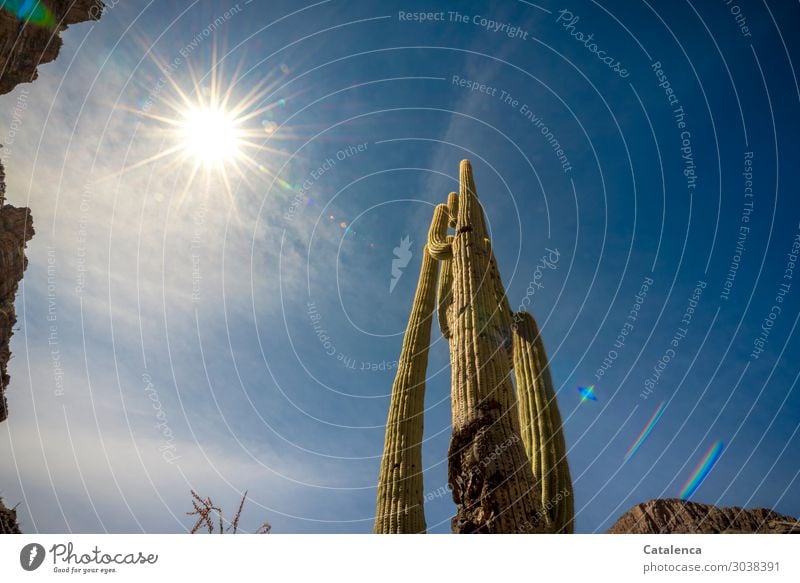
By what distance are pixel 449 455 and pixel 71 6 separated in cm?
2227

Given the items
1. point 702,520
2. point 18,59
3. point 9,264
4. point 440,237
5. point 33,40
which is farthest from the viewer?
point 9,264

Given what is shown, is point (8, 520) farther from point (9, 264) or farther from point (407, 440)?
point (9, 264)

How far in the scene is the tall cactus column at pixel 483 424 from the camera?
5469 millimetres

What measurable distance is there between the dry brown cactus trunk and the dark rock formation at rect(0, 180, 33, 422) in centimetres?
2220

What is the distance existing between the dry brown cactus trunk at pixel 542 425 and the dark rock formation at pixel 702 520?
1.15 meters

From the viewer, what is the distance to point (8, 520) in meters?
11.1

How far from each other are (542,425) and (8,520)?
49.3ft

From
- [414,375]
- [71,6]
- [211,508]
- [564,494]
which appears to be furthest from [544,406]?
[71,6]

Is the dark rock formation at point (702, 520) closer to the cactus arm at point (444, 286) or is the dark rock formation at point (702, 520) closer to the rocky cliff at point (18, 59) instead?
the cactus arm at point (444, 286)

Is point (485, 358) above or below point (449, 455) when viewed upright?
above

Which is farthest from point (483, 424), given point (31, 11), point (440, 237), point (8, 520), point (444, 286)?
point (31, 11)
